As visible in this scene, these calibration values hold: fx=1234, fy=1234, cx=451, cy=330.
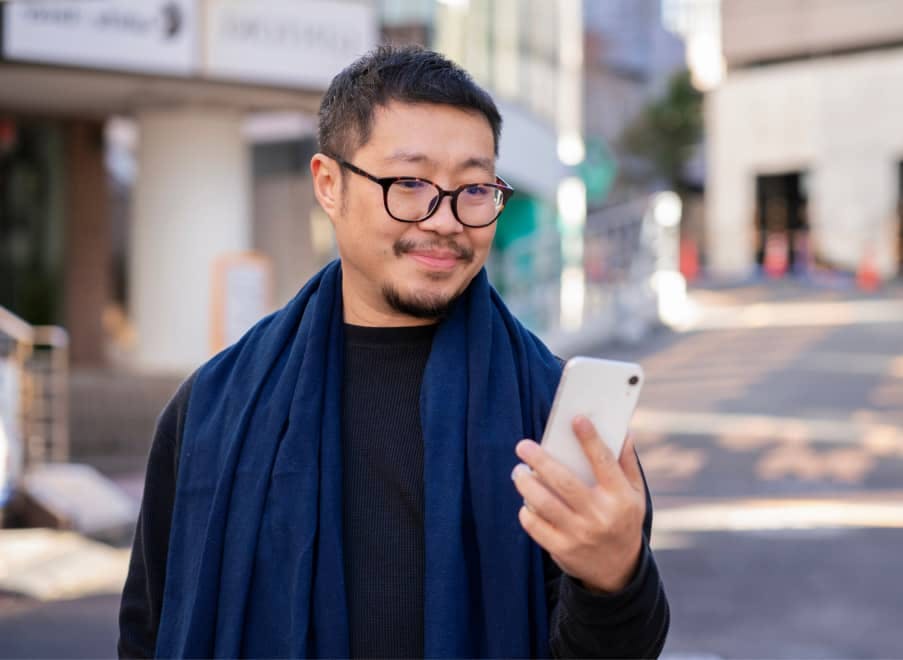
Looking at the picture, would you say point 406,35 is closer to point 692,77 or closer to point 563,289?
point 563,289

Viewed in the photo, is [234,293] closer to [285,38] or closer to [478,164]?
[285,38]

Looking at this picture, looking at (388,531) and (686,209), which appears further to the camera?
(686,209)

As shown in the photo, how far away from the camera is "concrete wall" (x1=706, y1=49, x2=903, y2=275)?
33.4 metres

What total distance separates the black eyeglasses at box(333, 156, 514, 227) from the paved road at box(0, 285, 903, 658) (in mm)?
3322

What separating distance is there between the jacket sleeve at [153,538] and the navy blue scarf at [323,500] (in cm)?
6

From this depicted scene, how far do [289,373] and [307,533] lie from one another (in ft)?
0.98

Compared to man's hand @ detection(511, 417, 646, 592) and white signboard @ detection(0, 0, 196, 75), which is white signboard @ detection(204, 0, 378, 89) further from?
man's hand @ detection(511, 417, 646, 592)

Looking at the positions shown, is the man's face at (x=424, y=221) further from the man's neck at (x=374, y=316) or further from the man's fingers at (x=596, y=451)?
the man's fingers at (x=596, y=451)

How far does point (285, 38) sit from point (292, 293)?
5.10 m

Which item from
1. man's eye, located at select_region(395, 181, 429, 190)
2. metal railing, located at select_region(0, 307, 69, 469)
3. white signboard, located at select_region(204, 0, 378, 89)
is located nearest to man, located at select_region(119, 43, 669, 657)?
man's eye, located at select_region(395, 181, 429, 190)

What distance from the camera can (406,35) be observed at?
18.6 m

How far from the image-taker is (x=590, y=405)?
1.53 metres

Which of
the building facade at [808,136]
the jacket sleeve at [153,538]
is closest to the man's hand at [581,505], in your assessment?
the jacket sleeve at [153,538]

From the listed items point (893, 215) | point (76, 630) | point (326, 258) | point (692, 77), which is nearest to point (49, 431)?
point (76, 630)
